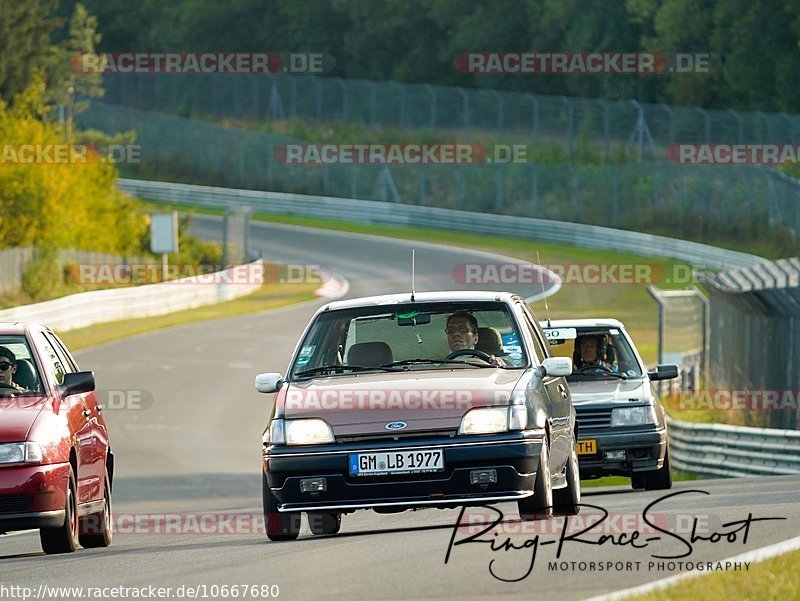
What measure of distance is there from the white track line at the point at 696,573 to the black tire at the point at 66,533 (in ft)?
14.2

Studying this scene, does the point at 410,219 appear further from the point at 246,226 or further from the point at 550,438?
the point at 550,438

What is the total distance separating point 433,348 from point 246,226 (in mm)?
44808

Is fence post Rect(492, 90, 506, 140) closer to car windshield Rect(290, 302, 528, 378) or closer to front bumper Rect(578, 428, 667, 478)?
front bumper Rect(578, 428, 667, 478)

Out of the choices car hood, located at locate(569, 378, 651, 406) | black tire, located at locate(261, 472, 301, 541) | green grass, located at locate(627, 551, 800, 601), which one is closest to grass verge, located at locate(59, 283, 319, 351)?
car hood, located at locate(569, 378, 651, 406)

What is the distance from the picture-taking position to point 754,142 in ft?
199

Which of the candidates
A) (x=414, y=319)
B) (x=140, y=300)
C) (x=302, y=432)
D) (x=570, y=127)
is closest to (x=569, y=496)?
(x=414, y=319)

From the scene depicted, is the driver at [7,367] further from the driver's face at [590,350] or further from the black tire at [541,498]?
the driver's face at [590,350]

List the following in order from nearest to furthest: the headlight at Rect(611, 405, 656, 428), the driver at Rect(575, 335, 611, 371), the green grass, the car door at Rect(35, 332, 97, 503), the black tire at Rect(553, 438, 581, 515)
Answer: the green grass < the car door at Rect(35, 332, 97, 503) < the black tire at Rect(553, 438, 581, 515) < the headlight at Rect(611, 405, 656, 428) < the driver at Rect(575, 335, 611, 371)

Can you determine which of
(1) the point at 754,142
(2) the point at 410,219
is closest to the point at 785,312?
(1) the point at 754,142

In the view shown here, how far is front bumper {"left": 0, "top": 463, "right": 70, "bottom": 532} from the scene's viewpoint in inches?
408

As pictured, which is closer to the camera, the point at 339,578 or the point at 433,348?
the point at 339,578

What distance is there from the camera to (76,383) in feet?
36.8

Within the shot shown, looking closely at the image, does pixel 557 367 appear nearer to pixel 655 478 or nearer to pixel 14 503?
pixel 14 503

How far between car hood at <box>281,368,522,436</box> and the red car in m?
1.49
